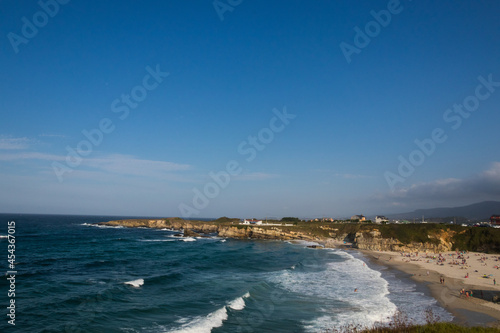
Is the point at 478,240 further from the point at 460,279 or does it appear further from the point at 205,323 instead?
the point at 205,323

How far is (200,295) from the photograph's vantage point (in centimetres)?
2975

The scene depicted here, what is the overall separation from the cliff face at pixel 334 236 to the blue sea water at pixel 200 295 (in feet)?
77.3

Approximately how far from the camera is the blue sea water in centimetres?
2212

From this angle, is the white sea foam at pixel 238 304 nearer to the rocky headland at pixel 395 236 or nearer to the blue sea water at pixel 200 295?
the blue sea water at pixel 200 295

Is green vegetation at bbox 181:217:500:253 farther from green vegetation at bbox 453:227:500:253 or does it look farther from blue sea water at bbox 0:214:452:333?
blue sea water at bbox 0:214:452:333

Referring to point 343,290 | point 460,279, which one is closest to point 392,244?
point 460,279

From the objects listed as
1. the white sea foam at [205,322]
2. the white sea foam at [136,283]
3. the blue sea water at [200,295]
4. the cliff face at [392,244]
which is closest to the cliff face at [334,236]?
the cliff face at [392,244]

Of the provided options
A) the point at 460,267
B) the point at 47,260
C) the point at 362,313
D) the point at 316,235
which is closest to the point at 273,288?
the point at 362,313

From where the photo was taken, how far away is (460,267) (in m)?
45.8

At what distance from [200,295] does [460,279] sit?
34917 mm

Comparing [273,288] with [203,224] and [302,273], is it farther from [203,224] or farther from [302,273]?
[203,224]

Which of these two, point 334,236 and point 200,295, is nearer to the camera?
point 200,295

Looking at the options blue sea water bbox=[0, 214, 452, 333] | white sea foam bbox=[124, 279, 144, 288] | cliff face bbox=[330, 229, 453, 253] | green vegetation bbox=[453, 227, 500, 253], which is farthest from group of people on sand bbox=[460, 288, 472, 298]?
green vegetation bbox=[453, 227, 500, 253]

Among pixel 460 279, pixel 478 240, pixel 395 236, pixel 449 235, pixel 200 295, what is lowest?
pixel 460 279
